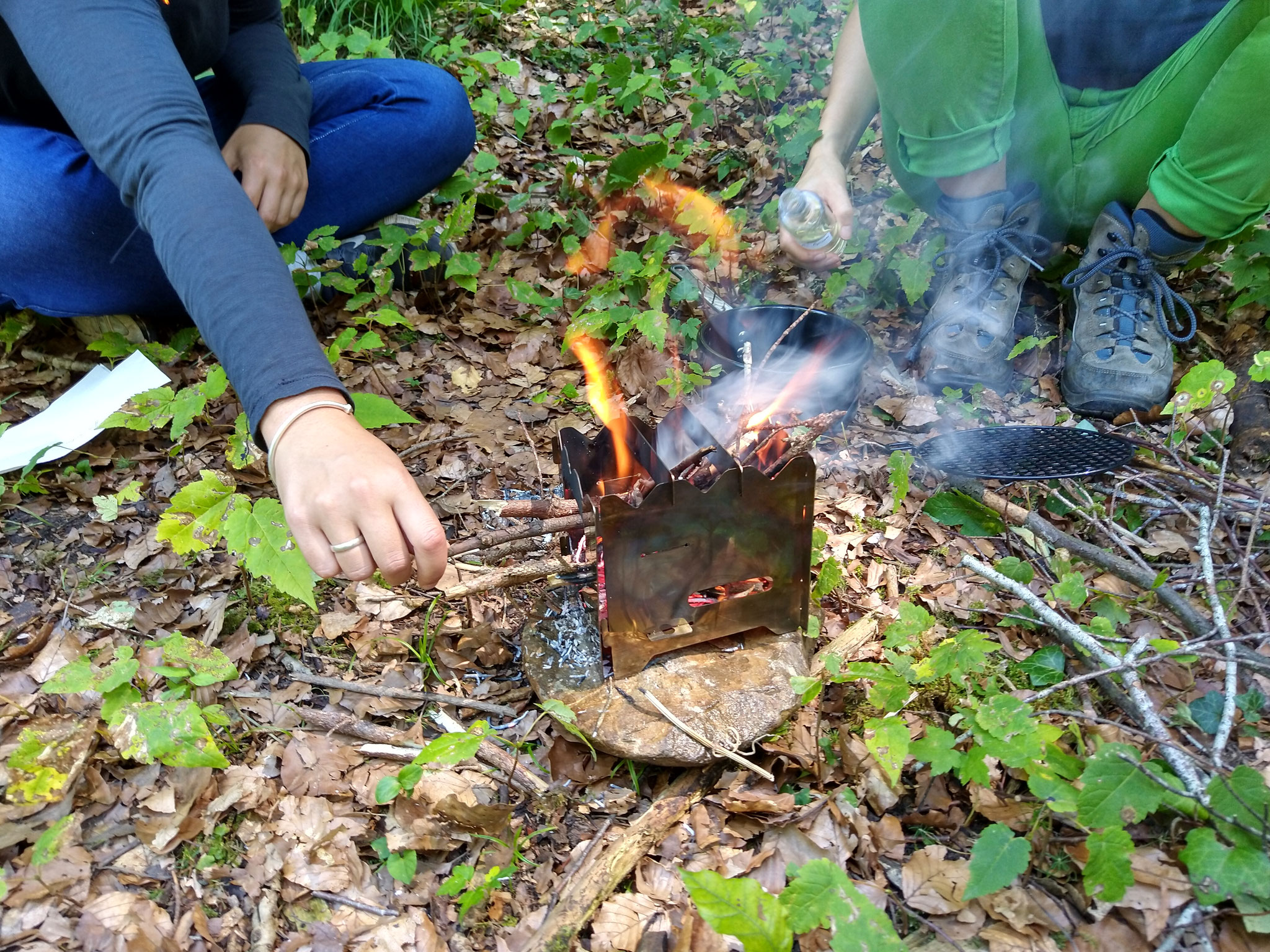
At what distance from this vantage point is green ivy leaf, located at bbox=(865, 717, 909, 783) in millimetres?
1592

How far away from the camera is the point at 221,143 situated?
2.96 m

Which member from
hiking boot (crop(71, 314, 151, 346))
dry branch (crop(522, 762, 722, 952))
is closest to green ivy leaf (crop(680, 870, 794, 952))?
dry branch (crop(522, 762, 722, 952))

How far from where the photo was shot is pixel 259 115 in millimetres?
2785

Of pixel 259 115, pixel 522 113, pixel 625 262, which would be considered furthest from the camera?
pixel 522 113

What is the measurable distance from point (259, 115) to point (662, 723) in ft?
8.21

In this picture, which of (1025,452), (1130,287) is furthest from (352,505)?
(1130,287)

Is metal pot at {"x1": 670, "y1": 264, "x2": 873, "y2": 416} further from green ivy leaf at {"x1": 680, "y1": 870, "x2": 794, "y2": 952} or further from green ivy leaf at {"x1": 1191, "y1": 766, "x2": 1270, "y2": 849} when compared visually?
green ivy leaf at {"x1": 680, "y1": 870, "x2": 794, "y2": 952}

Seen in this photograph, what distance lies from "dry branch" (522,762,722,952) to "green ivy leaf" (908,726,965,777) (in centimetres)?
46

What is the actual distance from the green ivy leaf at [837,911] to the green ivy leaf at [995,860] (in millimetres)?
186

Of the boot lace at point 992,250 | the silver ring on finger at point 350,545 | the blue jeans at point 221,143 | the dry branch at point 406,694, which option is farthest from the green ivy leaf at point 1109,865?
the blue jeans at point 221,143

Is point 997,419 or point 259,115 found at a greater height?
point 259,115

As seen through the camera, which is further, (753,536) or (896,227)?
(896,227)

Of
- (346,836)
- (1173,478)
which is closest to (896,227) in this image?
(1173,478)

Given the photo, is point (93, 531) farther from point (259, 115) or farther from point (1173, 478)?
point (1173, 478)
